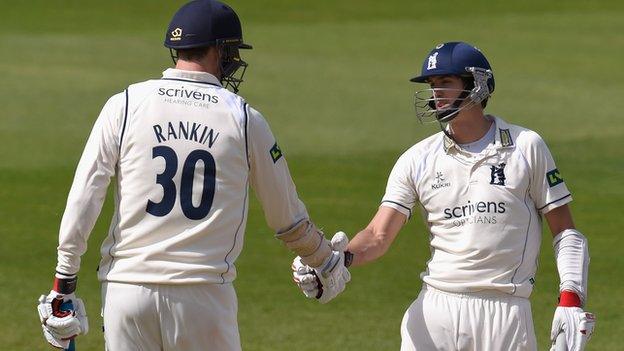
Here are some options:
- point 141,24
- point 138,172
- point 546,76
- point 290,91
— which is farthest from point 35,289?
point 141,24

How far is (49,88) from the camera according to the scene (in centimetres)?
1881

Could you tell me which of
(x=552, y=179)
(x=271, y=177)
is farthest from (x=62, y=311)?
(x=552, y=179)

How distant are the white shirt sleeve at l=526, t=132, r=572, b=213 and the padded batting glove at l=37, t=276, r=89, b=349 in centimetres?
206

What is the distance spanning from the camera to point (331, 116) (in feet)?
57.8

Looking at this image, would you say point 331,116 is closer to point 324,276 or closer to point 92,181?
point 324,276

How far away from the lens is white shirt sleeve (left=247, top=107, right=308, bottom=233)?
5457 millimetres

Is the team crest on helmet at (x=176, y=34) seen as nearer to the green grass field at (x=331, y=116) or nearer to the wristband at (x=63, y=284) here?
the wristband at (x=63, y=284)

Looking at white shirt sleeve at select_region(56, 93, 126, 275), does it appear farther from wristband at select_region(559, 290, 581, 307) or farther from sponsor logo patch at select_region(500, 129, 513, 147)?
wristband at select_region(559, 290, 581, 307)

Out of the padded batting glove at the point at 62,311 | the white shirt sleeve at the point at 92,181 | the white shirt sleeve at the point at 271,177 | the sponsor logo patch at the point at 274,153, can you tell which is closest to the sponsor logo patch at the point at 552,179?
the white shirt sleeve at the point at 271,177

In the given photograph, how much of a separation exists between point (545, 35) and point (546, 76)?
10.7 ft

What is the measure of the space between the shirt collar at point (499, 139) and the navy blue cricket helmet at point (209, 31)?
1137 mm

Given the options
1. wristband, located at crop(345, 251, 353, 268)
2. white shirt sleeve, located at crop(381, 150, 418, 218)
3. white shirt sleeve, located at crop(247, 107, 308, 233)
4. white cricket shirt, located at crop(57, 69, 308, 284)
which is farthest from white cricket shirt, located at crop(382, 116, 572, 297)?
white cricket shirt, located at crop(57, 69, 308, 284)

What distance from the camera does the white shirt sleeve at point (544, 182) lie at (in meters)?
5.97

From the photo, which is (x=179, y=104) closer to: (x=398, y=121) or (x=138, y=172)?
(x=138, y=172)
